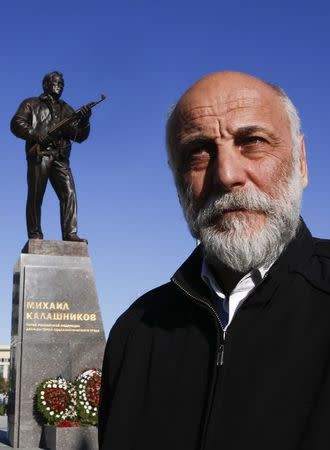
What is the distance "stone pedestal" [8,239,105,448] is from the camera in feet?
34.1

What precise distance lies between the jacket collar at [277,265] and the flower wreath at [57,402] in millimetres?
8497

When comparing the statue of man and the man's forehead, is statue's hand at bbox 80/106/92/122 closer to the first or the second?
the statue of man

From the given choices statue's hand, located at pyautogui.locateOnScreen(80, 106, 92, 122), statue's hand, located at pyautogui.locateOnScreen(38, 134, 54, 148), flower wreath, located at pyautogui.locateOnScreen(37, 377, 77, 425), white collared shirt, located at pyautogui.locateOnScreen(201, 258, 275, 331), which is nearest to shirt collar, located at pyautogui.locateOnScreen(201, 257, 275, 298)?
white collared shirt, located at pyautogui.locateOnScreen(201, 258, 275, 331)

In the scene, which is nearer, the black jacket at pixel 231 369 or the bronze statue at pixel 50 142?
the black jacket at pixel 231 369

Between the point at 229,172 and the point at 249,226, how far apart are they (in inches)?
6.1

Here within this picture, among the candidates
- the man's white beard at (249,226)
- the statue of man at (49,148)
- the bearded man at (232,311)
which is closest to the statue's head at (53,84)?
the statue of man at (49,148)

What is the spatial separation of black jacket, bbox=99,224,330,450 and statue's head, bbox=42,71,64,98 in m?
10.8

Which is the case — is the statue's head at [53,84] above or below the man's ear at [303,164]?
above

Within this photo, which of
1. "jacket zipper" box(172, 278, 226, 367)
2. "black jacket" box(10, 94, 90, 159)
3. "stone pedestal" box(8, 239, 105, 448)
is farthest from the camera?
"black jacket" box(10, 94, 90, 159)

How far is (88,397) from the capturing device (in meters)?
9.81

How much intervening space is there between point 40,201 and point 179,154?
35.1ft

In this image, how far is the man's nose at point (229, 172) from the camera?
1634mm

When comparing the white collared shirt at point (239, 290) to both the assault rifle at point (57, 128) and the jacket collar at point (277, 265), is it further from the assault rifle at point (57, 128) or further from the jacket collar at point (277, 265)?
the assault rifle at point (57, 128)

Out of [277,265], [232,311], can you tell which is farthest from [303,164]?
[232,311]
